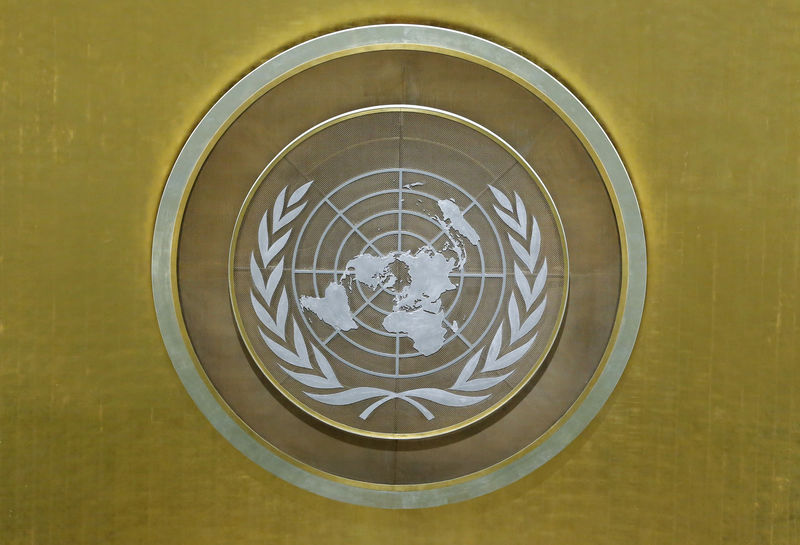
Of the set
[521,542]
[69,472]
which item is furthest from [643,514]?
[69,472]

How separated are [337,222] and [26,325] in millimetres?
1541

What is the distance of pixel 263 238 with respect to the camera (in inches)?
103

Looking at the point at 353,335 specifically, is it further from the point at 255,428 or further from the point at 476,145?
the point at 476,145

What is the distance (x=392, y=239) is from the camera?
262 cm

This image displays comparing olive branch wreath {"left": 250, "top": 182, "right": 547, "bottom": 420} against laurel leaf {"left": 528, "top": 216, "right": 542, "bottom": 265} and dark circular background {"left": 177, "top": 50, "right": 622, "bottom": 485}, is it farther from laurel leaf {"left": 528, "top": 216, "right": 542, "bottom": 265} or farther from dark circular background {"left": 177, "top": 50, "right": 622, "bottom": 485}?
dark circular background {"left": 177, "top": 50, "right": 622, "bottom": 485}

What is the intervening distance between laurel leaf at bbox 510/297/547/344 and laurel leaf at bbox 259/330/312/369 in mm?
999

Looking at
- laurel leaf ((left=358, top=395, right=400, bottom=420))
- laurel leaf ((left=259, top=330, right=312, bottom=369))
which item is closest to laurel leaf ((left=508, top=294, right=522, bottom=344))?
laurel leaf ((left=358, top=395, right=400, bottom=420))

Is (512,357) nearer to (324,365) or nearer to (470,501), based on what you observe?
(470,501)

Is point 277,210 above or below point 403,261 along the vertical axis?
above

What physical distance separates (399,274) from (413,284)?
8 cm

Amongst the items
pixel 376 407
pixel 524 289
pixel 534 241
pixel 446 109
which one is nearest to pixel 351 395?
pixel 376 407

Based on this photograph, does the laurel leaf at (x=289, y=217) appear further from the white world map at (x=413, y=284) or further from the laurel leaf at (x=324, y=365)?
the laurel leaf at (x=324, y=365)

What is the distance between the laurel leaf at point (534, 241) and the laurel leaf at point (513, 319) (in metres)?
0.21

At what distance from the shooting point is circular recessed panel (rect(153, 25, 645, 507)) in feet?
8.48
